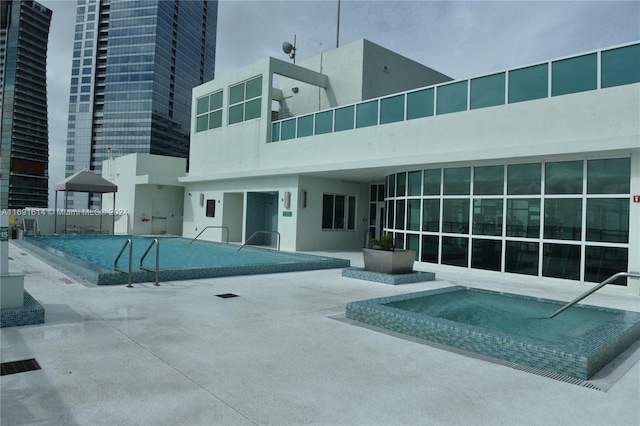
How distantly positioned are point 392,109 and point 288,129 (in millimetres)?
5100

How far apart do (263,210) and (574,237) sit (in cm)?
1285

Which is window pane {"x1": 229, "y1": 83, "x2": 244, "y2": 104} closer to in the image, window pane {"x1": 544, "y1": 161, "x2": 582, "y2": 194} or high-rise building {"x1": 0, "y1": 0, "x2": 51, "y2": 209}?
window pane {"x1": 544, "y1": 161, "x2": 582, "y2": 194}

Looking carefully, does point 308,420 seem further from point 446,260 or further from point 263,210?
point 263,210

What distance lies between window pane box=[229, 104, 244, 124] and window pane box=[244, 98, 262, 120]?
36 centimetres

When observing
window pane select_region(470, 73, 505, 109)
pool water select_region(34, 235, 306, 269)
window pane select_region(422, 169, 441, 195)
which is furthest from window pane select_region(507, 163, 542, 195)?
pool water select_region(34, 235, 306, 269)

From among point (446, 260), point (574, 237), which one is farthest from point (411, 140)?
point (574, 237)

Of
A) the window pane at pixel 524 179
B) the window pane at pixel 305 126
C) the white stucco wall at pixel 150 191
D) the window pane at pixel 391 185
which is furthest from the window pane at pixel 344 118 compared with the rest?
the white stucco wall at pixel 150 191

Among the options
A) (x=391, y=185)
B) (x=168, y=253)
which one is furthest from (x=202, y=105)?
(x=391, y=185)

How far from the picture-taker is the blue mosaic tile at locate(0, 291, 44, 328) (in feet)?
15.9

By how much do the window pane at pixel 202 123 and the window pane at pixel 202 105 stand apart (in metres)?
0.31

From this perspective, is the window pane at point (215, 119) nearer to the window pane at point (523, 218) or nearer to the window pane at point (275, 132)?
the window pane at point (275, 132)

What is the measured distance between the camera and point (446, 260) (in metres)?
11.7

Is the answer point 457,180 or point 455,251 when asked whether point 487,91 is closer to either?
point 457,180

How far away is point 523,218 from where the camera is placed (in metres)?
10.2
